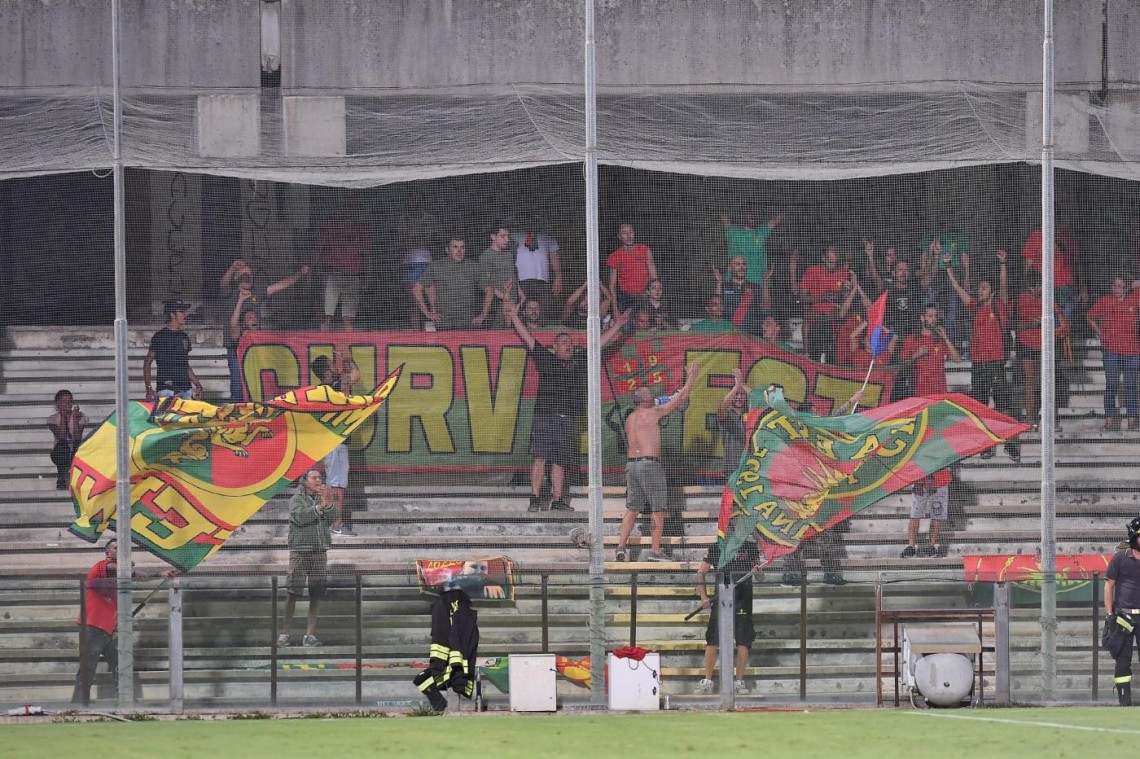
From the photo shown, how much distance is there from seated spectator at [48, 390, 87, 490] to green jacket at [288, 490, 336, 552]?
8.17ft

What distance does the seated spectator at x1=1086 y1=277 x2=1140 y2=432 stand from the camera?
1859cm

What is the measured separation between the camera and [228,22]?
1825 cm

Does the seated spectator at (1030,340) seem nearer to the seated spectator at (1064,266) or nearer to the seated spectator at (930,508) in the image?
the seated spectator at (1064,266)

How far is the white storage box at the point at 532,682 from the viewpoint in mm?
14602

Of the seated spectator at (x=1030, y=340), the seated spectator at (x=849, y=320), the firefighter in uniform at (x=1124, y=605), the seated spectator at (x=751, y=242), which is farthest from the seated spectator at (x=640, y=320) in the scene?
the firefighter in uniform at (x=1124, y=605)

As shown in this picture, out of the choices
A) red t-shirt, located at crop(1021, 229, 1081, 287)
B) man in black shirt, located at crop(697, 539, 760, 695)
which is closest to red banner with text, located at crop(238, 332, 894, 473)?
red t-shirt, located at crop(1021, 229, 1081, 287)

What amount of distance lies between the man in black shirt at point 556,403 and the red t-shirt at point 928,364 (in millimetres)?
2904

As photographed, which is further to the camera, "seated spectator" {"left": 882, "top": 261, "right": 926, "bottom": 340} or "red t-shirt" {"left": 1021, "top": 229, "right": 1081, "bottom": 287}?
"red t-shirt" {"left": 1021, "top": 229, "right": 1081, "bottom": 287}

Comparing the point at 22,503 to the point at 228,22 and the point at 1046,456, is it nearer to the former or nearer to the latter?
the point at 228,22

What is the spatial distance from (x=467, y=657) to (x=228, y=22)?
7.36m

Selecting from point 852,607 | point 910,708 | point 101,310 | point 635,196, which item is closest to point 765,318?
point 635,196

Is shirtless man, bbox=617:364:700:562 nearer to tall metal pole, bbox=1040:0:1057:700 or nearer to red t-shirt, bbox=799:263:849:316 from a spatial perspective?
red t-shirt, bbox=799:263:849:316

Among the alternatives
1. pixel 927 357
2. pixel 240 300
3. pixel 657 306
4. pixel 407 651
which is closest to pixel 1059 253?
pixel 927 357

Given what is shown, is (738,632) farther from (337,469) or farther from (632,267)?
(632,267)
